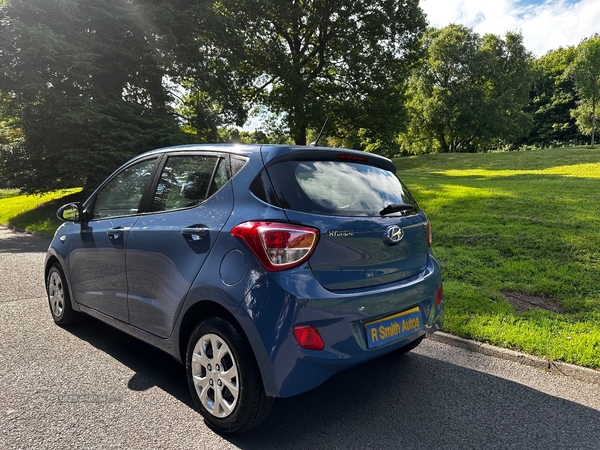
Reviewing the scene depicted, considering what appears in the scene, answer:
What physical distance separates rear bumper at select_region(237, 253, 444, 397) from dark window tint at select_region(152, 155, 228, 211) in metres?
0.89

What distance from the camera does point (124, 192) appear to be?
11.9 feet

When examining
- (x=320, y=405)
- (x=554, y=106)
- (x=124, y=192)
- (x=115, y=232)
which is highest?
(x=554, y=106)

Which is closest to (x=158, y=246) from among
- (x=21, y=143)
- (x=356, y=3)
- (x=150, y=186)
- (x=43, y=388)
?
(x=150, y=186)

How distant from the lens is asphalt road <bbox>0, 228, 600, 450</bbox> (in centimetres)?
248

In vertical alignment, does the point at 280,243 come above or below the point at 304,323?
above

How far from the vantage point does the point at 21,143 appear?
14.7 meters

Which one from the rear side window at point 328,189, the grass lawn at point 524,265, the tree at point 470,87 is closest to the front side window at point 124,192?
the rear side window at point 328,189

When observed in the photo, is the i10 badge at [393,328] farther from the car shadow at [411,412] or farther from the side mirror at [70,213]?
the side mirror at [70,213]

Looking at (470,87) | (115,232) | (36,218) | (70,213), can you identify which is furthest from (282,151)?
(470,87)

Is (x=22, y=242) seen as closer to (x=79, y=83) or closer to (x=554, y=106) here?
(x=79, y=83)

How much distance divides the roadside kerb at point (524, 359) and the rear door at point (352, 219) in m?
1.33

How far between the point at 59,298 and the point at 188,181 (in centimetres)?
245

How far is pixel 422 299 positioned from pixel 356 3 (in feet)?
77.1

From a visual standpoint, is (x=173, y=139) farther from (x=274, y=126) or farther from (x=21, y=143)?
(x=274, y=126)
